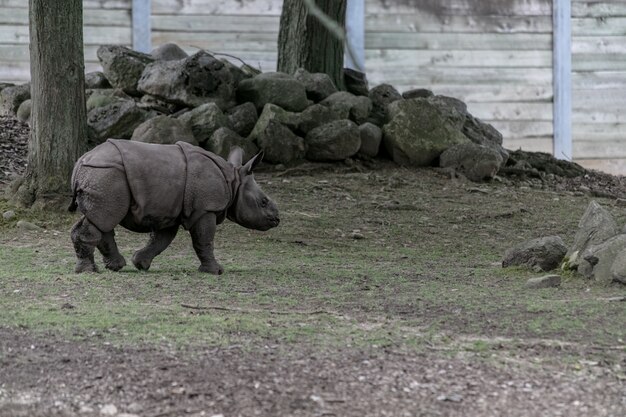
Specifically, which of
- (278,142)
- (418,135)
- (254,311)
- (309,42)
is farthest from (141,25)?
(254,311)

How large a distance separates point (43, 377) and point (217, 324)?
3.75 ft

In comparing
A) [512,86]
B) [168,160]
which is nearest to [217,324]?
[168,160]

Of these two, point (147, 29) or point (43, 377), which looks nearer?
point (43, 377)

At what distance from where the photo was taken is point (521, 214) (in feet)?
→ 34.9

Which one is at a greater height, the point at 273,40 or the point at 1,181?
the point at 273,40

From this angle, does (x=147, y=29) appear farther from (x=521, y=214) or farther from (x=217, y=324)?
(x=217, y=324)

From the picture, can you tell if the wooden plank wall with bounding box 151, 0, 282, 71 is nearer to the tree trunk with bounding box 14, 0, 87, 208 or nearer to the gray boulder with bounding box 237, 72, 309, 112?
the gray boulder with bounding box 237, 72, 309, 112

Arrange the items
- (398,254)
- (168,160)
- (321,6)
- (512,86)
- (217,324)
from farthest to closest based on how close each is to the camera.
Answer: (512,86), (321,6), (398,254), (168,160), (217,324)

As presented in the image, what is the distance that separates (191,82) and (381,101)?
2.44 m

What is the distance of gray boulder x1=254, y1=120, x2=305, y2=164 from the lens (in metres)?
11.3

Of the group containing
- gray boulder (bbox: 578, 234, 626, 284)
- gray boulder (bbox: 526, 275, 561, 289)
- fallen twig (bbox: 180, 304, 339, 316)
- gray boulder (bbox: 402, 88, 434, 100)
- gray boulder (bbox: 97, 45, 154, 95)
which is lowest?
gray boulder (bbox: 526, 275, 561, 289)

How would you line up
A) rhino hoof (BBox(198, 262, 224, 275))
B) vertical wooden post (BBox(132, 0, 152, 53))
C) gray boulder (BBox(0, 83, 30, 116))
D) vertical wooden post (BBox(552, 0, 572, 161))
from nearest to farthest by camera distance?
1. rhino hoof (BBox(198, 262, 224, 275))
2. gray boulder (BBox(0, 83, 30, 116))
3. vertical wooden post (BBox(132, 0, 152, 53))
4. vertical wooden post (BBox(552, 0, 572, 161))

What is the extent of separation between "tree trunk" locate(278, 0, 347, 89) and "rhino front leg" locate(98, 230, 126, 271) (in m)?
5.58

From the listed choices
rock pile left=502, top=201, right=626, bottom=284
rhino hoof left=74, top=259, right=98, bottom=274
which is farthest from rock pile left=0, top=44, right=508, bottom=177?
rock pile left=502, top=201, right=626, bottom=284
